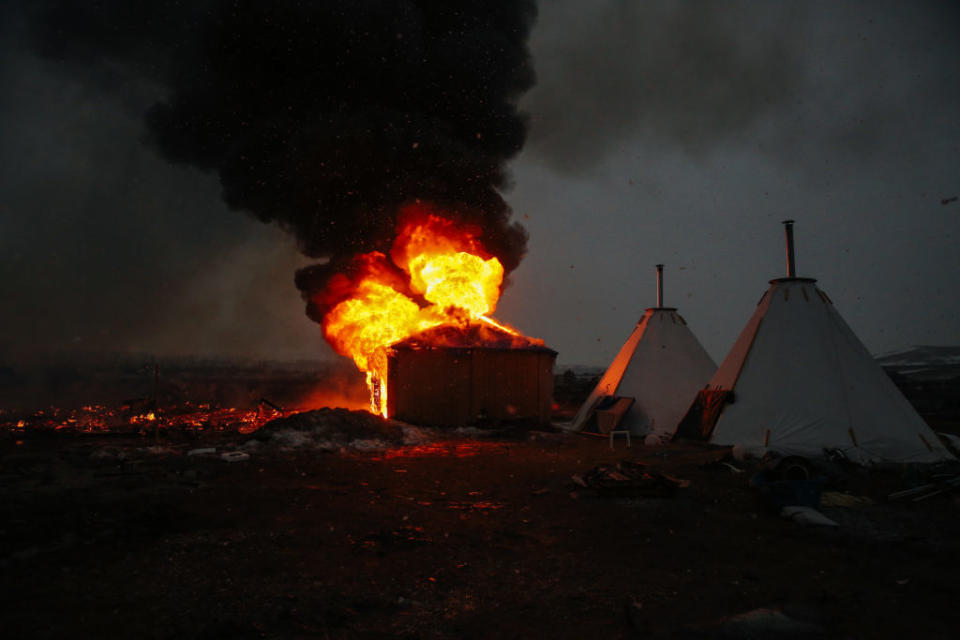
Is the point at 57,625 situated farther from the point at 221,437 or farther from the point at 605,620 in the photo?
the point at 221,437

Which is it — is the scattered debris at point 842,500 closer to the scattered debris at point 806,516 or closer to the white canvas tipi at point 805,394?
the scattered debris at point 806,516

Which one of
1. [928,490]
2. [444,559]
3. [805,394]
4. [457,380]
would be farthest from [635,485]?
[457,380]

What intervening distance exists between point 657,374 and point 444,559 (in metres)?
14.2

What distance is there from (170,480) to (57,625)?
646 cm

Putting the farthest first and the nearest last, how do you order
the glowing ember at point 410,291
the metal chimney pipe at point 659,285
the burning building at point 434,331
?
the glowing ember at point 410,291
the burning building at point 434,331
the metal chimney pipe at point 659,285

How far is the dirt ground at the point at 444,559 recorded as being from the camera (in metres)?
4.56

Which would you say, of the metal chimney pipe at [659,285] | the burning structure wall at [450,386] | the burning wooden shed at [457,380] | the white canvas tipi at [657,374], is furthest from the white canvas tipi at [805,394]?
the burning structure wall at [450,386]

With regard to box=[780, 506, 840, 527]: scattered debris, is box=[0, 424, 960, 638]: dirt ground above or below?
below

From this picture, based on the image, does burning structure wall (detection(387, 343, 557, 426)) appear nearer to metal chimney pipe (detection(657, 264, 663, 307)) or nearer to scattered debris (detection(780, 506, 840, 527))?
metal chimney pipe (detection(657, 264, 663, 307))

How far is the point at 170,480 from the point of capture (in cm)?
1034

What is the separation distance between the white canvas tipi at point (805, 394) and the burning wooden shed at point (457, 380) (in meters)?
7.44

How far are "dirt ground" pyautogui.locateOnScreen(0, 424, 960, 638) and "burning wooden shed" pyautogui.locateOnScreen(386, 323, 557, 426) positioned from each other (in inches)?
378

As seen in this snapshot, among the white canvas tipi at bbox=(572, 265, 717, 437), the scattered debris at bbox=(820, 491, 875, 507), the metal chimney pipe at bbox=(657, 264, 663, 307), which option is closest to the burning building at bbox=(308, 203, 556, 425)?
the white canvas tipi at bbox=(572, 265, 717, 437)

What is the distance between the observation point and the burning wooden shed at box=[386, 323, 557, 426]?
20.4 meters
